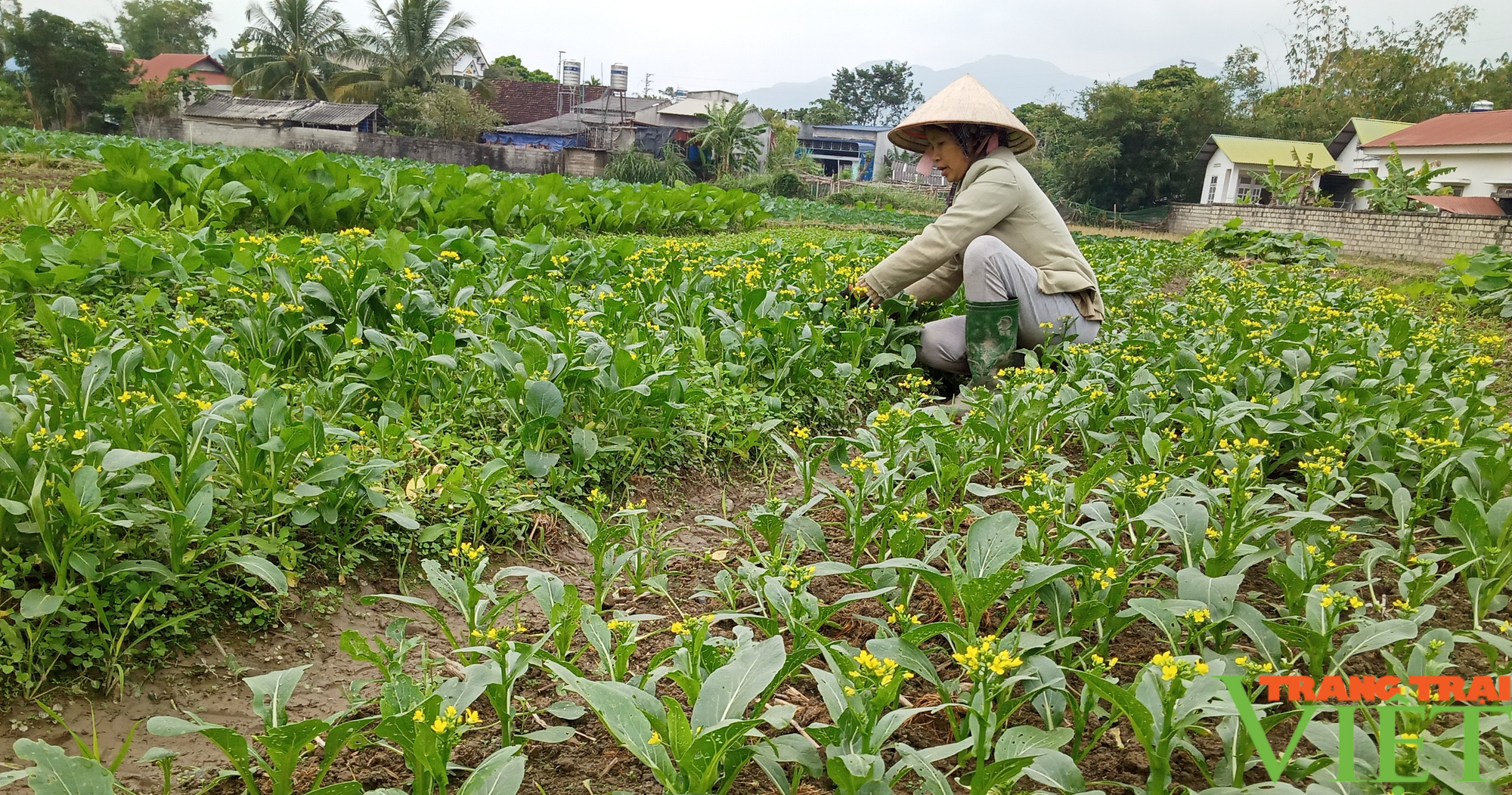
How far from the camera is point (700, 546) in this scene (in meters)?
2.40

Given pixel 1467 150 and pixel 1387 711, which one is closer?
pixel 1387 711

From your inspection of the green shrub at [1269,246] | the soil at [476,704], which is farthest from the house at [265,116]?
Answer: the soil at [476,704]

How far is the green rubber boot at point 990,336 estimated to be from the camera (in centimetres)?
365

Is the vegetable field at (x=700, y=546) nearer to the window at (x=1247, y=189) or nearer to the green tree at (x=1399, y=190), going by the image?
the green tree at (x=1399, y=190)

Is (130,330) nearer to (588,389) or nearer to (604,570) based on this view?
(588,389)

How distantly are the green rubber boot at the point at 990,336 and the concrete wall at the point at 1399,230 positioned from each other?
15.3 metres

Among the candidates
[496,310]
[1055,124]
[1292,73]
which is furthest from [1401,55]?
[496,310]

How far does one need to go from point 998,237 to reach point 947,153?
0.47 m

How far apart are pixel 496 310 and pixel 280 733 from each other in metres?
2.43

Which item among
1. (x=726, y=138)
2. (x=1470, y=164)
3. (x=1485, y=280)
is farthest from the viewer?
(x=726, y=138)

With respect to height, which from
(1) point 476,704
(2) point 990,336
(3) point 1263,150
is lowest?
(1) point 476,704

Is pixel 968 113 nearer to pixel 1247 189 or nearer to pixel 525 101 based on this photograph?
pixel 1247 189

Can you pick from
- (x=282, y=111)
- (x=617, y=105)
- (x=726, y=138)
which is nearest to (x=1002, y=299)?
(x=726, y=138)

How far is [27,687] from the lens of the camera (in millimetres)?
1517
